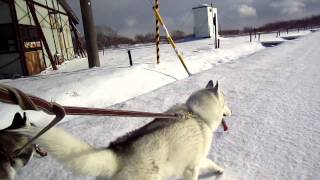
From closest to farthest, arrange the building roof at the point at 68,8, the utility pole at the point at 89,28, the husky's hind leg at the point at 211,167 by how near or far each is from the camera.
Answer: the husky's hind leg at the point at 211,167 < the utility pole at the point at 89,28 < the building roof at the point at 68,8

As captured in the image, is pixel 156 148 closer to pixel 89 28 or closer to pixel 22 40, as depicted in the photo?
pixel 89 28

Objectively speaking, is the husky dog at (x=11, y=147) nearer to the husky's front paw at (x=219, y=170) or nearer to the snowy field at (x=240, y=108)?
the snowy field at (x=240, y=108)

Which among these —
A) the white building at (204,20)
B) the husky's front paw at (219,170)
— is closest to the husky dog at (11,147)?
the husky's front paw at (219,170)

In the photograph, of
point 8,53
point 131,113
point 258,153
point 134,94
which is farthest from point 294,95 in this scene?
point 8,53

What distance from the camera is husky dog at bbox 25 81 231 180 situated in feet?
7.16

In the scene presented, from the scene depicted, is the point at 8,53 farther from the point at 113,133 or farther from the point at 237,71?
the point at 113,133

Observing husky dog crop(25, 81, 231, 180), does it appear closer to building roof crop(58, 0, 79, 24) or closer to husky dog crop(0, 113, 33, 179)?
husky dog crop(0, 113, 33, 179)

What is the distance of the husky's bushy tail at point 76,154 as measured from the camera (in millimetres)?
2047

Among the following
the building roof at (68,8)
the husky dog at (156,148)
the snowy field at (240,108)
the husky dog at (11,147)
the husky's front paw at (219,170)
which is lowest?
the husky's front paw at (219,170)

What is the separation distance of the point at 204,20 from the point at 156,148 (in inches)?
1405

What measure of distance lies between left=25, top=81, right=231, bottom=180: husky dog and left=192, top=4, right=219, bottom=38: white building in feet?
112

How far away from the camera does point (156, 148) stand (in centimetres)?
274

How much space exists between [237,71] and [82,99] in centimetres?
521

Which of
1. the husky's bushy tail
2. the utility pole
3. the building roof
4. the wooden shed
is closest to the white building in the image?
the building roof
